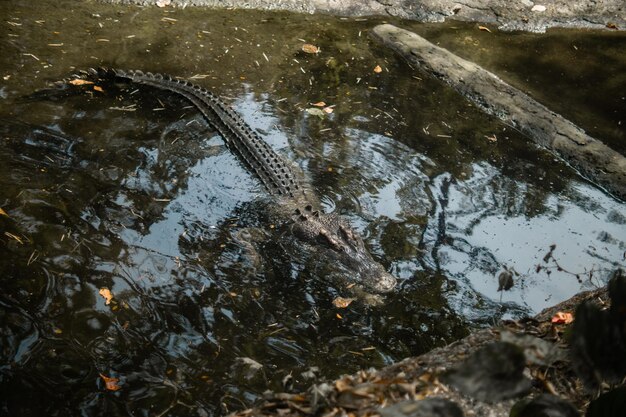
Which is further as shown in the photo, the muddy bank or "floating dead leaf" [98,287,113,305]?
the muddy bank

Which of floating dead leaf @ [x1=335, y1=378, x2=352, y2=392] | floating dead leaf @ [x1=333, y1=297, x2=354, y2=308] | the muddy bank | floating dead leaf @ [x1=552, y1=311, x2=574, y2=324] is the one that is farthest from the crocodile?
the muddy bank

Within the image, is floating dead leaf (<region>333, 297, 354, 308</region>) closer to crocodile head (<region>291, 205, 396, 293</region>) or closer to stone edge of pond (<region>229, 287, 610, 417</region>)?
crocodile head (<region>291, 205, 396, 293</region>)

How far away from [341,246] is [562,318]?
1.87 meters

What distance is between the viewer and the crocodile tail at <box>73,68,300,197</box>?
4.80 metres

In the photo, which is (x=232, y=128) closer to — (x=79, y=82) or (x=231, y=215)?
(x=231, y=215)

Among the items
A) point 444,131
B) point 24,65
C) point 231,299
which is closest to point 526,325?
point 231,299

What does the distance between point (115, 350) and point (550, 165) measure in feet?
14.2

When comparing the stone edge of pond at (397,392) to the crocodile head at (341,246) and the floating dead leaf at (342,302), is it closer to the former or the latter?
the floating dead leaf at (342,302)

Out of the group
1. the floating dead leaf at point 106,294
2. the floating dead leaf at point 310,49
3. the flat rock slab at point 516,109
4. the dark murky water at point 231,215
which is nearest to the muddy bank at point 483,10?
the flat rock slab at point 516,109

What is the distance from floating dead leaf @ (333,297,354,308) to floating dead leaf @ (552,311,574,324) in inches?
→ 56.4

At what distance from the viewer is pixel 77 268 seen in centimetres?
372

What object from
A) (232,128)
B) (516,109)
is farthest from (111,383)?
(516,109)

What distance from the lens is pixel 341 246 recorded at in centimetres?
420

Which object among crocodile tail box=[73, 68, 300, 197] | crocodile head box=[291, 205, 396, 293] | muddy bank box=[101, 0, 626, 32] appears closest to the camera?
crocodile head box=[291, 205, 396, 293]
